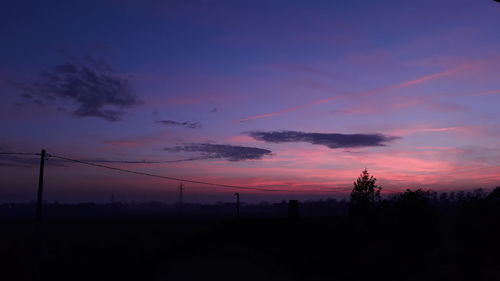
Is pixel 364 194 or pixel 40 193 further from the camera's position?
pixel 364 194

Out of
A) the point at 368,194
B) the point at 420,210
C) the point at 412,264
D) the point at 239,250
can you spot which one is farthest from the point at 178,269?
the point at 368,194

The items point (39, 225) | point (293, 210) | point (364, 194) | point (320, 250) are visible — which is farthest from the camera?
point (364, 194)

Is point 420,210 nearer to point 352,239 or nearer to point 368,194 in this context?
point 368,194

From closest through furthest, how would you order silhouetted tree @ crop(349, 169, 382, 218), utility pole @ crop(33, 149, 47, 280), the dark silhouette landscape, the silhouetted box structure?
the dark silhouette landscape < utility pole @ crop(33, 149, 47, 280) < the silhouetted box structure < silhouetted tree @ crop(349, 169, 382, 218)

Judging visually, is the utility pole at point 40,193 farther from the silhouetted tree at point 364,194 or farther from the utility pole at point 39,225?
the silhouetted tree at point 364,194

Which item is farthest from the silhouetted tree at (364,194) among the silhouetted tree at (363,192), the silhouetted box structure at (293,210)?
the silhouetted box structure at (293,210)

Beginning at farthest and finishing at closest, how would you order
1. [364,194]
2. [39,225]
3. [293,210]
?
1. [364,194]
2. [39,225]
3. [293,210]

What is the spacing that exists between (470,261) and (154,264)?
32.1 meters

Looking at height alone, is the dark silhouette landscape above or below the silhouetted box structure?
below

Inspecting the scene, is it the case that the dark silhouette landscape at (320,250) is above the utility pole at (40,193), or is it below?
below

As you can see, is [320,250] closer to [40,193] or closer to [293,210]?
[293,210]

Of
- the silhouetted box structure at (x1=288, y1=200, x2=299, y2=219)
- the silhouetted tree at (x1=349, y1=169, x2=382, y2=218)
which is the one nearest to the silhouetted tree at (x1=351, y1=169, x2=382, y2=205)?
the silhouetted tree at (x1=349, y1=169, x2=382, y2=218)

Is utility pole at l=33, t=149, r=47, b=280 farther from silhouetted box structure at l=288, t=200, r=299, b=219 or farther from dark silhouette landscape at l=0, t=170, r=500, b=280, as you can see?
silhouetted box structure at l=288, t=200, r=299, b=219

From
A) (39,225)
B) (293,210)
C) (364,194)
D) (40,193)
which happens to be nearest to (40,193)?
(40,193)
